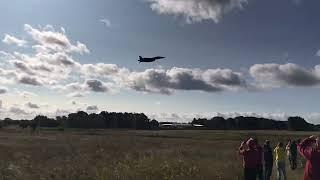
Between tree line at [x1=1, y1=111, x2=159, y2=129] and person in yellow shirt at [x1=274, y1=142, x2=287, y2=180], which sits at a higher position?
tree line at [x1=1, y1=111, x2=159, y2=129]

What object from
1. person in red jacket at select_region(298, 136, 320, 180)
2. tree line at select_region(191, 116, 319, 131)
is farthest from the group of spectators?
tree line at select_region(191, 116, 319, 131)

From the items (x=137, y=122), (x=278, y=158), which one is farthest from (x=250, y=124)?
(x=278, y=158)

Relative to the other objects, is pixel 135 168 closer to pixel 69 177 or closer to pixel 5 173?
pixel 69 177

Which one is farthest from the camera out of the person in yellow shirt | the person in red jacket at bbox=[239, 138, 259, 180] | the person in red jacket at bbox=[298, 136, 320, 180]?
the person in yellow shirt

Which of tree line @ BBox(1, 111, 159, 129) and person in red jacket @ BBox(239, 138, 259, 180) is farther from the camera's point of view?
tree line @ BBox(1, 111, 159, 129)

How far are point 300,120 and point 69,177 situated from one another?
539ft

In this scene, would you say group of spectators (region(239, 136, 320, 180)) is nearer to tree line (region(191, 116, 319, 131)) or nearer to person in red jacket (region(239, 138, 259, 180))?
person in red jacket (region(239, 138, 259, 180))

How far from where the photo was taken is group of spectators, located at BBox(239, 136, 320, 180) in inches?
453

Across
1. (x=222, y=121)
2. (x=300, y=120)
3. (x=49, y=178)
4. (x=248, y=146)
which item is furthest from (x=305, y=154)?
(x=222, y=121)

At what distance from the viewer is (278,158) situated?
68.1ft

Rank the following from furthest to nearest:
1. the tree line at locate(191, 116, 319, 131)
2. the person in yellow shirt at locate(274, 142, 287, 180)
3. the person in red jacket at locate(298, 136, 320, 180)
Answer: the tree line at locate(191, 116, 319, 131)
the person in yellow shirt at locate(274, 142, 287, 180)
the person in red jacket at locate(298, 136, 320, 180)

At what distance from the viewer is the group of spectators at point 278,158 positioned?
11508mm

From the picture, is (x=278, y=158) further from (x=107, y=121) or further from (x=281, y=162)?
(x=107, y=121)

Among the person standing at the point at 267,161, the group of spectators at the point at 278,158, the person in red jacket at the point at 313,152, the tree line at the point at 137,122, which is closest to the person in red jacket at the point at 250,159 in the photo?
the group of spectators at the point at 278,158
